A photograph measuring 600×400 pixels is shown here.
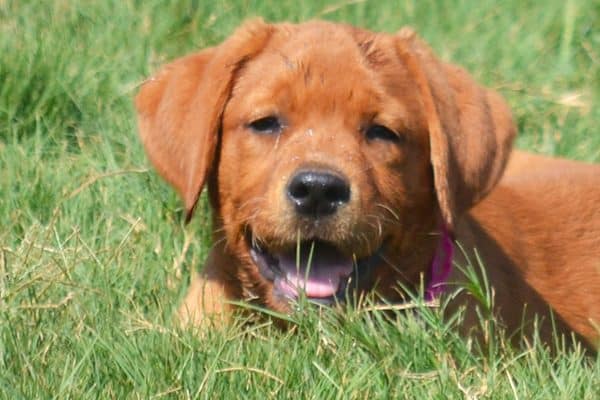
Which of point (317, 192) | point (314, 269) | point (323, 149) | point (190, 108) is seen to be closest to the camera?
point (317, 192)

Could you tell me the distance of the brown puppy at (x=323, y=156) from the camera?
4.84m

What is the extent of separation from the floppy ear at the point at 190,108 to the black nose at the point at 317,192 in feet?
1.40

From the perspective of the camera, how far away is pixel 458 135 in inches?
202

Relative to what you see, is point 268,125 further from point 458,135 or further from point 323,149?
point 458,135

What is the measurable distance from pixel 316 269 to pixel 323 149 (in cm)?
43

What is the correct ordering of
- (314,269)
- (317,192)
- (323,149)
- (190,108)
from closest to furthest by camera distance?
(317,192), (323,149), (314,269), (190,108)

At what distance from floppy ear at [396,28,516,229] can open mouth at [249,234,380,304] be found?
36 cm

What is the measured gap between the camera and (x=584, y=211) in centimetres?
629

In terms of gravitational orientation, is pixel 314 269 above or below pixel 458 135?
below

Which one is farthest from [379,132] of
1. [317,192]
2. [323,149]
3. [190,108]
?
[190,108]

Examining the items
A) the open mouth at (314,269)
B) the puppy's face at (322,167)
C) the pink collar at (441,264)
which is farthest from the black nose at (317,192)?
the pink collar at (441,264)

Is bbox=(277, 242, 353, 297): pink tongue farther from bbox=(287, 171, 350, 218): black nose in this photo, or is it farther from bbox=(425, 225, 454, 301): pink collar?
bbox=(425, 225, 454, 301): pink collar

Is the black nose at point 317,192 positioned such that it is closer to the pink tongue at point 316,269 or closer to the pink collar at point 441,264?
the pink tongue at point 316,269

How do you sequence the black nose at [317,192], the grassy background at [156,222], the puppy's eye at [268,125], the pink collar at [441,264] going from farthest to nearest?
the pink collar at [441,264], the puppy's eye at [268,125], the black nose at [317,192], the grassy background at [156,222]
